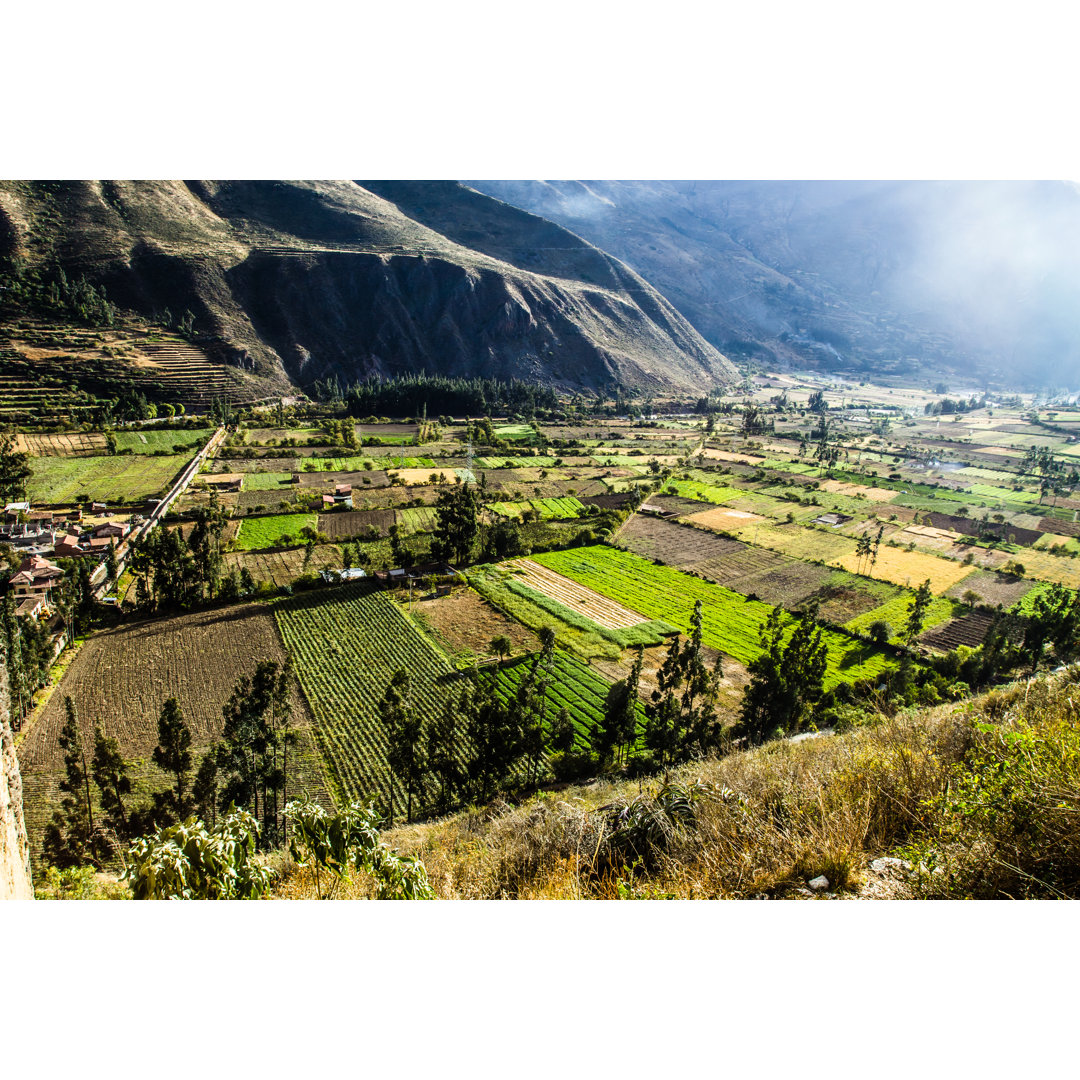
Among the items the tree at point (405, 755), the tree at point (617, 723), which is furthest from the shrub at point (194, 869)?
the tree at point (617, 723)

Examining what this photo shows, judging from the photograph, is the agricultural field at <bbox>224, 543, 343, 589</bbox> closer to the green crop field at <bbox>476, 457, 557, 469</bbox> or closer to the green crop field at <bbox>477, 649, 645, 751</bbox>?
the green crop field at <bbox>477, 649, 645, 751</bbox>

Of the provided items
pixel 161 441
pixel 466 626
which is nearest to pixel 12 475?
pixel 161 441

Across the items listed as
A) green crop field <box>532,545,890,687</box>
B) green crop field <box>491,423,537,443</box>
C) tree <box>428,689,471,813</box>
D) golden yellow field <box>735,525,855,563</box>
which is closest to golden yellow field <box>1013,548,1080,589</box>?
golden yellow field <box>735,525,855,563</box>

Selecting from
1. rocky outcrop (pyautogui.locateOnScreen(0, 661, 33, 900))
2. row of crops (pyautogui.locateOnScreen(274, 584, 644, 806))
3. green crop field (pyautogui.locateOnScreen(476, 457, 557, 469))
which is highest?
rocky outcrop (pyautogui.locateOnScreen(0, 661, 33, 900))

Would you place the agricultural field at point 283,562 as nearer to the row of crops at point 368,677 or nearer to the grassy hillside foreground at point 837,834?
the row of crops at point 368,677

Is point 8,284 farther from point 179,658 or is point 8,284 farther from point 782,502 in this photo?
point 782,502

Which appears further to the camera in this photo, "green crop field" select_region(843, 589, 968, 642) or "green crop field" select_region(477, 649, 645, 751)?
"green crop field" select_region(843, 589, 968, 642)
